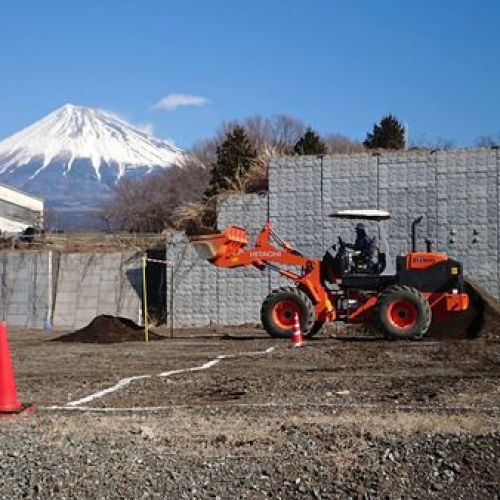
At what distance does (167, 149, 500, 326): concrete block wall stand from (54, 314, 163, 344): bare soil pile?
5.48 metres

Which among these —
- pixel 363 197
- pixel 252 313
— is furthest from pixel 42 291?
pixel 363 197

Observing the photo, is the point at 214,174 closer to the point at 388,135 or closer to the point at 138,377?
the point at 388,135

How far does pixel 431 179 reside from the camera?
3025cm

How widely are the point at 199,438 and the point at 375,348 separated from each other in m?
11.6

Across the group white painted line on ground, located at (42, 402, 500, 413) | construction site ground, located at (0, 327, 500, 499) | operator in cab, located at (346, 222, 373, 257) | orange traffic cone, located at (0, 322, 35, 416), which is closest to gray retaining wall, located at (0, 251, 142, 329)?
operator in cab, located at (346, 222, 373, 257)

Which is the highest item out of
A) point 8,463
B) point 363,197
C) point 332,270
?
point 363,197

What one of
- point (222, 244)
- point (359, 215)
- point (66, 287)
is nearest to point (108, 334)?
point (222, 244)

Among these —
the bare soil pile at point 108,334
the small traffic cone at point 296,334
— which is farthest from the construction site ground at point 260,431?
the bare soil pile at point 108,334

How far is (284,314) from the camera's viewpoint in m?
22.8

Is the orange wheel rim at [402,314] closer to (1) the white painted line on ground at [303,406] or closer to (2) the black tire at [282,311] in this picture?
(2) the black tire at [282,311]

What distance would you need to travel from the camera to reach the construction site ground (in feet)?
22.9

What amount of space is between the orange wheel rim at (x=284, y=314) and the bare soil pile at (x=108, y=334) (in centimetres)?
419

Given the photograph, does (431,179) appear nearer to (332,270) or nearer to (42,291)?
(332,270)

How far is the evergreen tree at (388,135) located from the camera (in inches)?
1640
